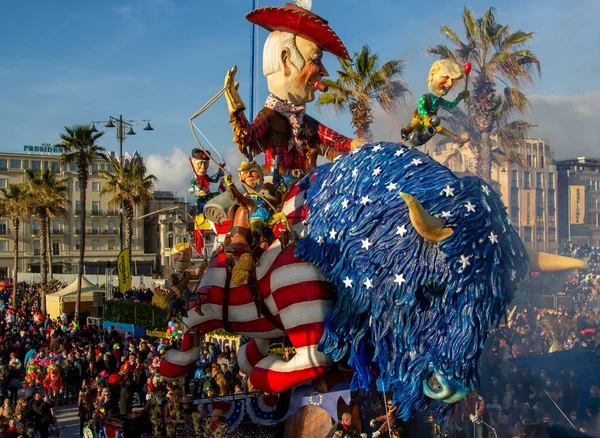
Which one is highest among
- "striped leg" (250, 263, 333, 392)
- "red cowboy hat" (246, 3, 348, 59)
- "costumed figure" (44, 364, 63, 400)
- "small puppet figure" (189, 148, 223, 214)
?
"red cowboy hat" (246, 3, 348, 59)

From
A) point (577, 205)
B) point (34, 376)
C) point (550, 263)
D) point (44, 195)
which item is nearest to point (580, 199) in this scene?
point (577, 205)

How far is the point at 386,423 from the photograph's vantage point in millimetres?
7371

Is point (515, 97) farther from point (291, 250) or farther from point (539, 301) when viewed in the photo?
point (291, 250)

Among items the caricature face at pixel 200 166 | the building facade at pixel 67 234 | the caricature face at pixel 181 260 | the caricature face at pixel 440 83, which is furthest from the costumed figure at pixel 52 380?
the building facade at pixel 67 234

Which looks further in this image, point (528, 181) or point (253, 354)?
point (528, 181)

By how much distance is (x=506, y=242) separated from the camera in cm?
651

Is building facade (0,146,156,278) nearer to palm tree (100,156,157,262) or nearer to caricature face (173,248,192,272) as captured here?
palm tree (100,156,157,262)

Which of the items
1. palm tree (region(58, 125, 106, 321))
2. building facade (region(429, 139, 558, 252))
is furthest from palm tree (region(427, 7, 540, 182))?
palm tree (region(58, 125, 106, 321))

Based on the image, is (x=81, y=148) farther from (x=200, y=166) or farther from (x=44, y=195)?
(x=200, y=166)

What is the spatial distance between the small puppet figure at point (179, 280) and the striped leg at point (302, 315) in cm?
126

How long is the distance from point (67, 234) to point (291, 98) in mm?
55453

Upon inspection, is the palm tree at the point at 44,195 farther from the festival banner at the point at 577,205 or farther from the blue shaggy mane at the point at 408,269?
the blue shaggy mane at the point at 408,269

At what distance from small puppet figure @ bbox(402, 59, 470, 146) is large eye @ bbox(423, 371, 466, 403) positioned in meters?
2.56

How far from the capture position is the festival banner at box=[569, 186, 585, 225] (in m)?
11.7
